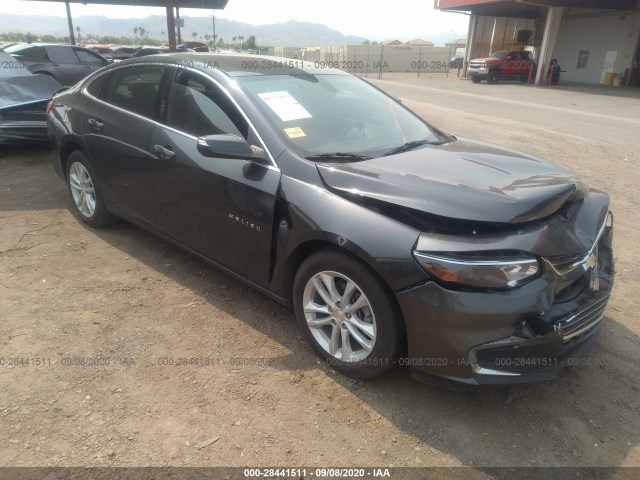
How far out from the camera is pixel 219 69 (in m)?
3.27

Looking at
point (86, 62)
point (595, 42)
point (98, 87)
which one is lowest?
point (86, 62)

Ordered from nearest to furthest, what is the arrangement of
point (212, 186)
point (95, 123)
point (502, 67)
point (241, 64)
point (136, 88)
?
point (212, 186)
point (241, 64)
point (136, 88)
point (95, 123)
point (502, 67)

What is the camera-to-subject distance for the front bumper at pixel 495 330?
2105mm

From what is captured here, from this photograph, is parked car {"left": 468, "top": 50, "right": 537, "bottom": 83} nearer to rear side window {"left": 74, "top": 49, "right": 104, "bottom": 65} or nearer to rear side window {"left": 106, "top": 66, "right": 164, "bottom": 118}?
rear side window {"left": 74, "top": 49, "right": 104, "bottom": 65}

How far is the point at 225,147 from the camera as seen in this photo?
107 inches

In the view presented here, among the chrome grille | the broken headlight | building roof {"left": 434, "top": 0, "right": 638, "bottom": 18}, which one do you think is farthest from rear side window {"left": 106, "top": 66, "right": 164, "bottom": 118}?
building roof {"left": 434, "top": 0, "right": 638, "bottom": 18}

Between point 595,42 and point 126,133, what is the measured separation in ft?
106

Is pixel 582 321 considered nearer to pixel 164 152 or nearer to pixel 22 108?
pixel 164 152

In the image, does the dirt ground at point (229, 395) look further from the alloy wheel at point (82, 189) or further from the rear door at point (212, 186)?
the alloy wheel at point (82, 189)

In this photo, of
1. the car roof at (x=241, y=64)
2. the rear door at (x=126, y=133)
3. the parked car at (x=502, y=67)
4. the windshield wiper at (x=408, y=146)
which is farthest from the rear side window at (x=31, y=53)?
the parked car at (x=502, y=67)

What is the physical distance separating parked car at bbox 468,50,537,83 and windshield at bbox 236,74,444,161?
88.0ft

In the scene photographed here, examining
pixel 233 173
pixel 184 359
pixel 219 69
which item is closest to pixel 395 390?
pixel 184 359

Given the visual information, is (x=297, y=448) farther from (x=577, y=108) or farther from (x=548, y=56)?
(x=548, y=56)

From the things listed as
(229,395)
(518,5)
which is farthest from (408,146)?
(518,5)
